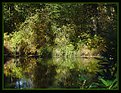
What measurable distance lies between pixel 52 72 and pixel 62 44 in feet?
1.17

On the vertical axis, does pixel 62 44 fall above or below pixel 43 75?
above

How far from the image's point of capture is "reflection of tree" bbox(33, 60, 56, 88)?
333cm

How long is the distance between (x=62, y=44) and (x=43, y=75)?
17.3 inches

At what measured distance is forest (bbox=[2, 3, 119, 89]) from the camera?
331 centimetres

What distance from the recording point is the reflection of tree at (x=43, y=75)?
10.9 feet

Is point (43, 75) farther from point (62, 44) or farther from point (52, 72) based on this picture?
point (62, 44)

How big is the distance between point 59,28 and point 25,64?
1.95ft

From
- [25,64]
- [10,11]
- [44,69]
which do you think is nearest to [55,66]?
[44,69]

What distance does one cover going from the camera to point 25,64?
333cm

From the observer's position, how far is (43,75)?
11.1 feet

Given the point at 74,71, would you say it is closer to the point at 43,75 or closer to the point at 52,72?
the point at 52,72

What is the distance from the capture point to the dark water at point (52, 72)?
3.30 meters

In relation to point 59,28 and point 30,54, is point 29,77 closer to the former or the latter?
point 30,54

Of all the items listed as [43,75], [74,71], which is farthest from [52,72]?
[74,71]
